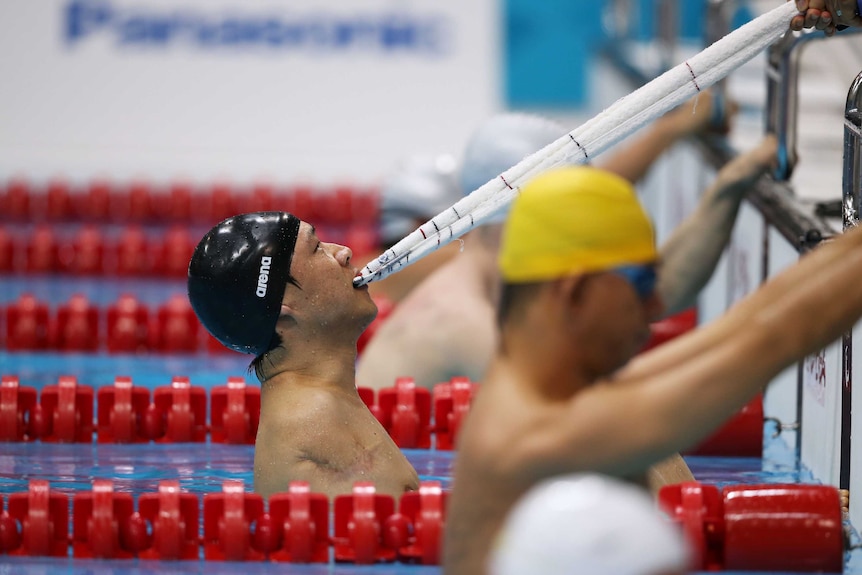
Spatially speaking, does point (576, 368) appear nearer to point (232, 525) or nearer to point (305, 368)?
point (305, 368)

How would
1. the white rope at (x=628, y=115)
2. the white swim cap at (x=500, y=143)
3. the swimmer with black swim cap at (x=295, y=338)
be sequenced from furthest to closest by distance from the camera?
the white swim cap at (x=500, y=143), the swimmer with black swim cap at (x=295, y=338), the white rope at (x=628, y=115)

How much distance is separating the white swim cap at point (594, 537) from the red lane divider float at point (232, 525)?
1479mm

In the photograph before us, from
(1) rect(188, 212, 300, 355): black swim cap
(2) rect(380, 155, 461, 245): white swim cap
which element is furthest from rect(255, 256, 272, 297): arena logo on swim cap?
(2) rect(380, 155, 461, 245): white swim cap

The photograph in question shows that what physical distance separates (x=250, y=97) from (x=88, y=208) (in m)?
2.06

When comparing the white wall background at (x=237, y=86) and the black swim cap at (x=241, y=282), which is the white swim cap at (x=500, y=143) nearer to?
the black swim cap at (x=241, y=282)

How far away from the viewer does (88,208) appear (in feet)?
29.0

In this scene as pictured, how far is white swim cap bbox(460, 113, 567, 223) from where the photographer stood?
14.0ft

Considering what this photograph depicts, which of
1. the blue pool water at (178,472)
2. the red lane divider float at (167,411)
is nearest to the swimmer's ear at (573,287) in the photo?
the blue pool water at (178,472)

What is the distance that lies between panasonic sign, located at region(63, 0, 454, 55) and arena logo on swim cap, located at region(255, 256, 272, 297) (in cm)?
767

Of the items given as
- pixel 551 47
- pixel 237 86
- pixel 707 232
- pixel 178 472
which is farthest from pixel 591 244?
pixel 551 47

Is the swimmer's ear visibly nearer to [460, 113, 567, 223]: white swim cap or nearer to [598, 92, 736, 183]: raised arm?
[460, 113, 567, 223]: white swim cap

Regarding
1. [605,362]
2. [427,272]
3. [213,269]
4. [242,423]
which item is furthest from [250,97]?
[605,362]

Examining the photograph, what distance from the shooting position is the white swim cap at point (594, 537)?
1.47 meters

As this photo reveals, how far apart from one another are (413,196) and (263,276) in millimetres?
2829
